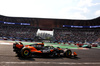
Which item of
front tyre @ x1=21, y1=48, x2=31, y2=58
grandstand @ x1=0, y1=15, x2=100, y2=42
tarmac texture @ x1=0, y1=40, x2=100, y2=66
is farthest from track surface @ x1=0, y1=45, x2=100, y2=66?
grandstand @ x1=0, y1=15, x2=100, y2=42

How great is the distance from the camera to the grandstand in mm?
57916

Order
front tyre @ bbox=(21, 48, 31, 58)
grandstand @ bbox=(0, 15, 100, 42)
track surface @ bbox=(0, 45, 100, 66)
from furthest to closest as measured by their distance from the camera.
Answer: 1. grandstand @ bbox=(0, 15, 100, 42)
2. front tyre @ bbox=(21, 48, 31, 58)
3. track surface @ bbox=(0, 45, 100, 66)

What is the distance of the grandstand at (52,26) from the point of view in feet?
190

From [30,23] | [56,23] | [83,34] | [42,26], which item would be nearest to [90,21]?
[83,34]

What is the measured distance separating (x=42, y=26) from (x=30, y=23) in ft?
25.2

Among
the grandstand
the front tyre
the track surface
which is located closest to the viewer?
the track surface

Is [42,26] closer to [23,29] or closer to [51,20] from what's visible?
[51,20]

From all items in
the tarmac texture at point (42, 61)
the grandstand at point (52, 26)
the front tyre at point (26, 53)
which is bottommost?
the tarmac texture at point (42, 61)

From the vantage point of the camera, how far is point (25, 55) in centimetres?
855

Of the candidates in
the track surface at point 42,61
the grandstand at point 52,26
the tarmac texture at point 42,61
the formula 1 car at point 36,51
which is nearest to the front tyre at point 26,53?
the formula 1 car at point 36,51

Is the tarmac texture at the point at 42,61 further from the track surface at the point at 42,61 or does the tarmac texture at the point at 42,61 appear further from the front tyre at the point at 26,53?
the front tyre at the point at 26,53

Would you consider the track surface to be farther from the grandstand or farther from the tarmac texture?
the grandstand

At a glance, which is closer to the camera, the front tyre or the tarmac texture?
the tarmac texture

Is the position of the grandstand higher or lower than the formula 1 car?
higher
